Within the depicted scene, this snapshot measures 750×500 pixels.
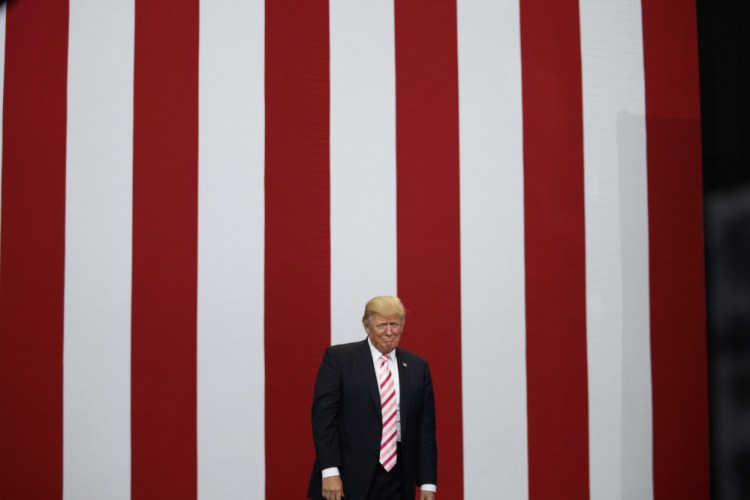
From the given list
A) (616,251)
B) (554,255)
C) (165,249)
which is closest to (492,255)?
(554,255)

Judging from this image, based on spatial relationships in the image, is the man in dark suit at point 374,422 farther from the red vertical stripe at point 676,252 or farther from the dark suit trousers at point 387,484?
the red vertical stripe at point 676,252

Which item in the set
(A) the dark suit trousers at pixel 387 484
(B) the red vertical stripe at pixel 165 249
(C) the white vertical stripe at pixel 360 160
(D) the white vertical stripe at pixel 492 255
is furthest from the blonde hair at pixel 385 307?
(B) the red vertical stripe at pixel 165 249

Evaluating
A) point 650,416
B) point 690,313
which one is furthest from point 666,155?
Answer: point 650,416

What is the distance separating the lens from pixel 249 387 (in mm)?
3172

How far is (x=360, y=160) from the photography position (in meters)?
3.29

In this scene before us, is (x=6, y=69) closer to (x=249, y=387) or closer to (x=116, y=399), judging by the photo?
(x=116, y=399)

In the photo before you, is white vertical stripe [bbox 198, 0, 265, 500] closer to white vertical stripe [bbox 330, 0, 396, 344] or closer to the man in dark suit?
white vertical stripe [bbox 330, 0, 396, 344]

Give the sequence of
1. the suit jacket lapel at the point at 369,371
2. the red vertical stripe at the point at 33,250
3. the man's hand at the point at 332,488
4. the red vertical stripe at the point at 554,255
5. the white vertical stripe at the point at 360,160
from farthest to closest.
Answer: the red vertical stripe at the point at 554,255, the white vertical stripe at the point at 360,160, the red vertical stripe at the point at 33,250, the suit jacket lapel at the point at 369,371, the man's hand at the point at 332,488

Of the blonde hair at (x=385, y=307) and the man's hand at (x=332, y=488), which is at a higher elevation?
the blonde hair at (x=385, y=307)

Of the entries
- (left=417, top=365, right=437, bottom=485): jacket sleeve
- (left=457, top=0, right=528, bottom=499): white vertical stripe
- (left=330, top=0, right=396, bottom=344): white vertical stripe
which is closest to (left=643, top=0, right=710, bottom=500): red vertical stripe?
(left=457, top=0, right=528, bottom=499): white vertical stripe

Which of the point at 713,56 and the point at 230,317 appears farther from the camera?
the point at 713,56

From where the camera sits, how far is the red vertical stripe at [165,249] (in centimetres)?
314

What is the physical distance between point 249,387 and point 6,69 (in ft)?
5.03

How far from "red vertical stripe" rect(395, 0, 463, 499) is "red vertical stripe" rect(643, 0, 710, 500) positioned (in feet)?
2.71
